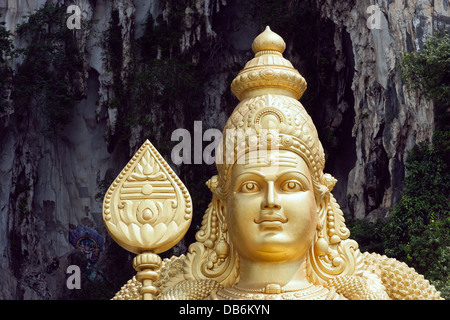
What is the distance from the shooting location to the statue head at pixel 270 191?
14.8 feet

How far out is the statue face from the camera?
4.49 m

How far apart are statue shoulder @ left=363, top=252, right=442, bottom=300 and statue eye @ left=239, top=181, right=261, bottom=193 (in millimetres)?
908

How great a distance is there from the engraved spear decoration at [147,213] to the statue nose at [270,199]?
1.64 feet

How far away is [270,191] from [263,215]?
15 cm

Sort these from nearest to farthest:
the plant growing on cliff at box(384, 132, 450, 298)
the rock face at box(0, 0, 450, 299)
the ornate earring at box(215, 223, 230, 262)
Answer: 1. the ornate earring at box(215, 223, 230, 262)
2. the plant growing on cliff at box(384, 132, 450, 298)
3. the rock face at box(0, 0, 450, 299)

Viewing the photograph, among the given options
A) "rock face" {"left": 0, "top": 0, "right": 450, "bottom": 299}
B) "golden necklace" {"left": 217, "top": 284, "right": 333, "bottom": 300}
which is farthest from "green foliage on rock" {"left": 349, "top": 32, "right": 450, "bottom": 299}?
"golden necklace" {"left": 217, "top": 284, "right": 333, "bottom": 300}

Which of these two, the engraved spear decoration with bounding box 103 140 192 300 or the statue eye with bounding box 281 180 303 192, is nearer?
the engraved spear decoration with bounding box 103 140 192 300

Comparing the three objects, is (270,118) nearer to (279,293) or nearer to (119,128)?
(279,293)

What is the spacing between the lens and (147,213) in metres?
4.14

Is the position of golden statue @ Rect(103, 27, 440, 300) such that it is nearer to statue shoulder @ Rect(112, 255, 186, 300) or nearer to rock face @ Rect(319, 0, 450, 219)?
statue shoulder @ Rect(112, 255, 186, 300)

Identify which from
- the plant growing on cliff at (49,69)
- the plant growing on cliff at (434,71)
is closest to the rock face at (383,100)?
the plant growing on cliff at (434,71)

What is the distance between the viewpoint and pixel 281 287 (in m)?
4.53

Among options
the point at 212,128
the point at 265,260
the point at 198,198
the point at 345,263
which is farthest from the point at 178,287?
the point at 212,128

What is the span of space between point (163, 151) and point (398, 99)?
5223 mm
